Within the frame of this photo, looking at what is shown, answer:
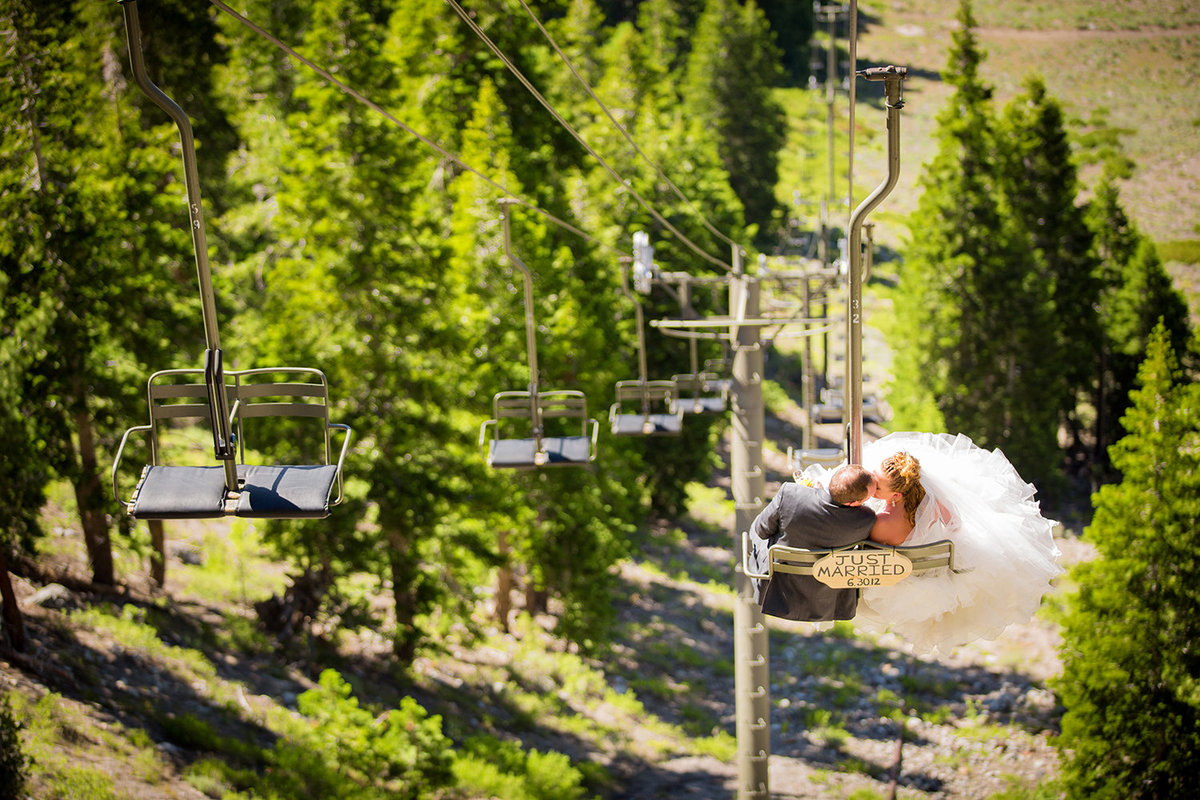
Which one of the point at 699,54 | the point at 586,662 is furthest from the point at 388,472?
the point at 699,54

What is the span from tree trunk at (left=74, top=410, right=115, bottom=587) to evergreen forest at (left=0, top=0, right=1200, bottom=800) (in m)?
0.08

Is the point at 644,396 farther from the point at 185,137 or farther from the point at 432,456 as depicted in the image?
the point at 185,137

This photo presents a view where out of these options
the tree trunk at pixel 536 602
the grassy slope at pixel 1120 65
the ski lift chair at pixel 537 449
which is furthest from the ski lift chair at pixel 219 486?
the grassy slope at pixel 1120 65

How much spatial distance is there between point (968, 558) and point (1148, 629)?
11438 millimetres

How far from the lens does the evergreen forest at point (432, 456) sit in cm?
1312

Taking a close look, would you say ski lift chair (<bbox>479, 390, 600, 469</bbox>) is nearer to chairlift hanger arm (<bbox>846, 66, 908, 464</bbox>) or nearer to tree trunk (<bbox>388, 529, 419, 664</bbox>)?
chairlift hanger arm (<bbox>846, 66, 908, 464</bbox>)

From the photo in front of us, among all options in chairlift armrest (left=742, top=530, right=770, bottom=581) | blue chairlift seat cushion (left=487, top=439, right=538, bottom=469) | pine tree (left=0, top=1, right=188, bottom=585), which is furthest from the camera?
pine tree (left=0, top=1, right=188, bottom=585)

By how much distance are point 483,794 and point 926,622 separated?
1042cm

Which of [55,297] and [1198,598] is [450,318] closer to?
[55,297]

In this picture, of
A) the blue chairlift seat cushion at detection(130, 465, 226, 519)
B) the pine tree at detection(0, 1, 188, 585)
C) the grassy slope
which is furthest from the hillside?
the grassy slope

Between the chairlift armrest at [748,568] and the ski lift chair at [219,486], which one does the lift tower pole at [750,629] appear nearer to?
the chairlift armrest at [748,568]

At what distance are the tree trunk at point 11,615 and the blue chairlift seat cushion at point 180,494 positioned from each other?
27.3 ft

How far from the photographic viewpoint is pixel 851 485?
4887mm

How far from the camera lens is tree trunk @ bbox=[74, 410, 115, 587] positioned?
14.6 metres
